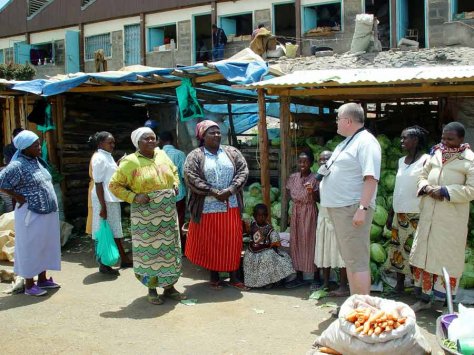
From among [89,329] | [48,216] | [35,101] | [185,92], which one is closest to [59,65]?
[35,101]

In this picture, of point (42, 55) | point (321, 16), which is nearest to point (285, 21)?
point (321, 16)

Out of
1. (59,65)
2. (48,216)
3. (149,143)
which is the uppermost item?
(59,65)

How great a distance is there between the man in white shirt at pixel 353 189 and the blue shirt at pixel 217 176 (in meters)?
1.57

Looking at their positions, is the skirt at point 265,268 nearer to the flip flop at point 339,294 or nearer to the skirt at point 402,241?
the flip flop at point 339,294

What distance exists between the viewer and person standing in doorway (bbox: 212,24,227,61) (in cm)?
1892

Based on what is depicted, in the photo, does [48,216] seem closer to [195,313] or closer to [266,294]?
[195,313]

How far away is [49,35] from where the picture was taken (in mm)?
24047

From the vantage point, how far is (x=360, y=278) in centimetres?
437

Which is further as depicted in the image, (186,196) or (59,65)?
(59,65)

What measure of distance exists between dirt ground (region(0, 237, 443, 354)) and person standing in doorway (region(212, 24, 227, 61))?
14146mm

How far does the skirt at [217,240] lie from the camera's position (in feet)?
19.0

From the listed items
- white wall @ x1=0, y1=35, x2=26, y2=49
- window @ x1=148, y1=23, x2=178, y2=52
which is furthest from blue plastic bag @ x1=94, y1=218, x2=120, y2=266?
white wall @ x1=0, y1=35, x2=26, y2=49

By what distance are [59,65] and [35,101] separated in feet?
50.5

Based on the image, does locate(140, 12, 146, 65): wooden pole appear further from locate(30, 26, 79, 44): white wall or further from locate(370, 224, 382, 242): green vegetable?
locate(370, 224, 382, 242): green vegetable
